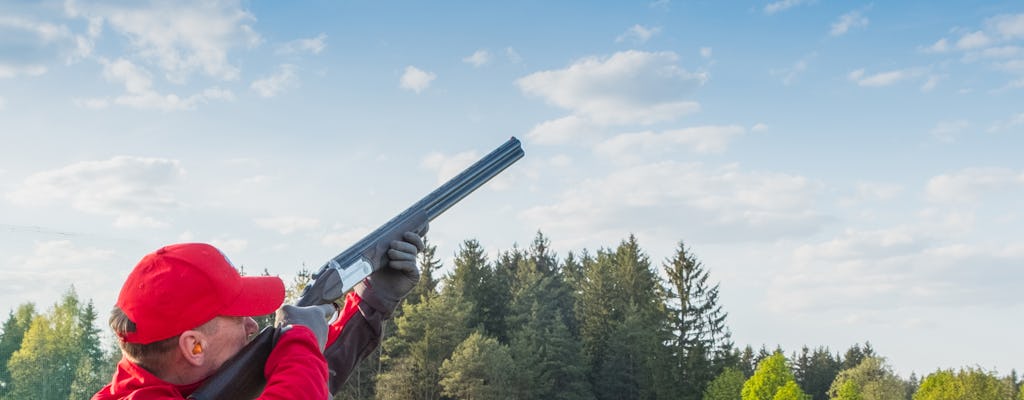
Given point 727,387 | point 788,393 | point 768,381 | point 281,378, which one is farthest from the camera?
point 727,387

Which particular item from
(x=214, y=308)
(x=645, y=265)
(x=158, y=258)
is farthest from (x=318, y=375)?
(x=645, y=265)

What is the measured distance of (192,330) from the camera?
8.86ft

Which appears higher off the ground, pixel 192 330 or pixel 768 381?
pixel 768 381

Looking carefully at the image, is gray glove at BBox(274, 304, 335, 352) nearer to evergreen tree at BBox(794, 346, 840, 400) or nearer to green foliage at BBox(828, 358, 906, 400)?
green foliage at BBox(828, 358, 906, 400)

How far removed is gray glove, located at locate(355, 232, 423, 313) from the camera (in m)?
4.66

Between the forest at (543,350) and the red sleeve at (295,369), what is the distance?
47423 millimetres

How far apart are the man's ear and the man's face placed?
19mm

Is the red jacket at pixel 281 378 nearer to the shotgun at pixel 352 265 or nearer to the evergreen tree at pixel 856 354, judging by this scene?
the shotgun at pixel 352 265

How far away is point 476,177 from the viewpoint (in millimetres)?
6301

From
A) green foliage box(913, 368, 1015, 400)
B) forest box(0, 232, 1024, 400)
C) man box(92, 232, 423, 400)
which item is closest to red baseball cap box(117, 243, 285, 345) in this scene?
man box(92, 232, 423, 400)

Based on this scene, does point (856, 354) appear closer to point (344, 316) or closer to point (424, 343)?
point (424, 343)

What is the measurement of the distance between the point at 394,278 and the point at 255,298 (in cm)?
201

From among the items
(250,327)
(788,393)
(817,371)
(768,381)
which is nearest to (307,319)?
(250,327)

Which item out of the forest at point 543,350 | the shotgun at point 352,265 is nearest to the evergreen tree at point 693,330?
the forest at point 543,350
